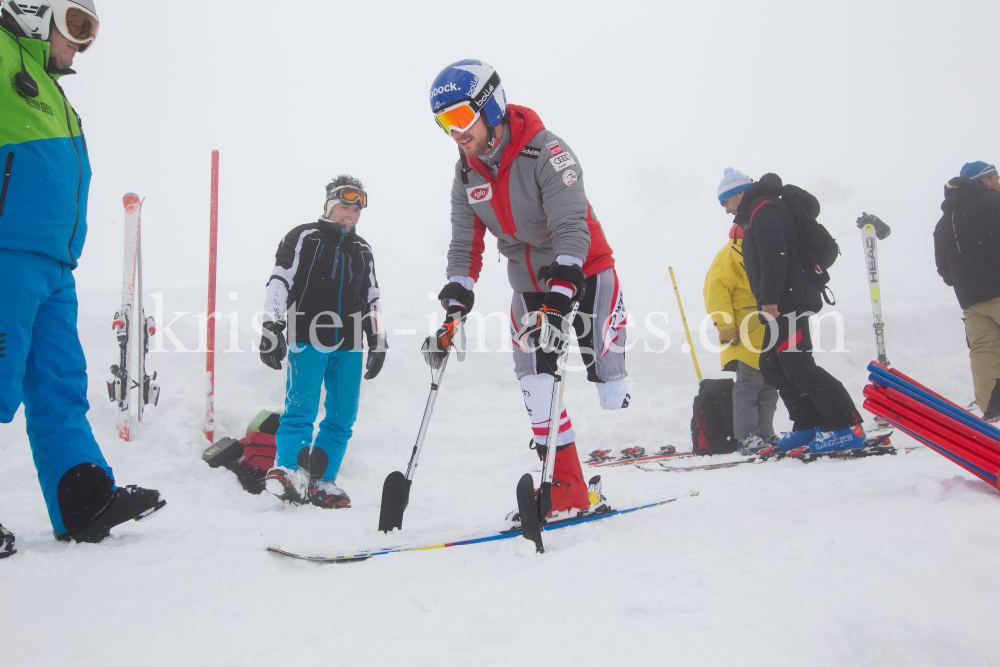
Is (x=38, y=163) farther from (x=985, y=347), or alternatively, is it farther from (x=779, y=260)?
(x=985, y=347)

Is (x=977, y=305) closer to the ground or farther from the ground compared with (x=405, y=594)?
farther from the ground

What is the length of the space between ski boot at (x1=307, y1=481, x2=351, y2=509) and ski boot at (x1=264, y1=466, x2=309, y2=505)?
0.19ft

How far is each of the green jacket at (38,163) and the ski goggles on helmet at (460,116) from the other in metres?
1.64

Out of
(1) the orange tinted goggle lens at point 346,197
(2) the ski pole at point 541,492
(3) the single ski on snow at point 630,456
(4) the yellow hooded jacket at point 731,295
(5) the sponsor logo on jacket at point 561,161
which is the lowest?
(3) the single ski on snow at point 630,456

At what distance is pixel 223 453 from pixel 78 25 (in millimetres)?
2766

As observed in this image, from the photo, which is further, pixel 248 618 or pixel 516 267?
pixel 516 267

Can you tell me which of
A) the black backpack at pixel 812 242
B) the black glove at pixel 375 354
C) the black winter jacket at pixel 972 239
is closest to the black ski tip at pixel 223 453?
the black glove at pixel 375 354

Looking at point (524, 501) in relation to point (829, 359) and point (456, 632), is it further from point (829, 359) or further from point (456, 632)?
point (829, 359)

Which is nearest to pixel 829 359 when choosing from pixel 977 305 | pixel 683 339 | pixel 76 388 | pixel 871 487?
pixel 683 339

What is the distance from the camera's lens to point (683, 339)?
28.2 feet

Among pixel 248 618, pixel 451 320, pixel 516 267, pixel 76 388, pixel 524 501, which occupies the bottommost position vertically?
pixel 248 618

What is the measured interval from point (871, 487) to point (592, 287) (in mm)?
1542

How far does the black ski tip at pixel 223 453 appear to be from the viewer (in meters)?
3.87

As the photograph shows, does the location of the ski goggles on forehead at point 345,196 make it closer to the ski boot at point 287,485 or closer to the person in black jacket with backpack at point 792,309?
the ski boot at point 287,485
